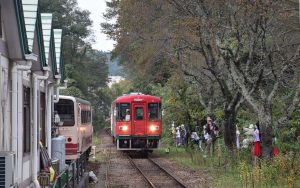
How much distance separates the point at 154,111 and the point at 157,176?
8.45 meters

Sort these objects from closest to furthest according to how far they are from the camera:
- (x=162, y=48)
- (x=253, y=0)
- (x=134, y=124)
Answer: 1. (x=253, y=0)
2. (x=162, y=48)
3. (x=134, y=124)

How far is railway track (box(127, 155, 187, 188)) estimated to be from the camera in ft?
55.3

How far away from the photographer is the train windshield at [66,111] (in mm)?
18844

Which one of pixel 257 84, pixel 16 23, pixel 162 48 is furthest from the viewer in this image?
pixel 162 48

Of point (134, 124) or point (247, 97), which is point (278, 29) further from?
point (134, 124)

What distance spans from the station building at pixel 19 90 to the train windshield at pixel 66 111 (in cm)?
509

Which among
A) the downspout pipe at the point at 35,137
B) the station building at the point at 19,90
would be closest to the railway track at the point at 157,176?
the station building at the point at 19,90

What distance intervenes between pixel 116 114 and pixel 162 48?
5144 mm

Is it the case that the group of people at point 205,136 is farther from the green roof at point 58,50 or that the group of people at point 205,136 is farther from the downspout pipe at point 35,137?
the downspout pipe at point 35,137

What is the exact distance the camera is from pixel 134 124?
1080 inches

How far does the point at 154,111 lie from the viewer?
90.5ft

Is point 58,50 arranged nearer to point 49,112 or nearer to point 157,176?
point 49,112

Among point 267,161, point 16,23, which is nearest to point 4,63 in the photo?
point 16,23

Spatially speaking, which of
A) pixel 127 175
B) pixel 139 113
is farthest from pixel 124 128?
pixel 127 175
